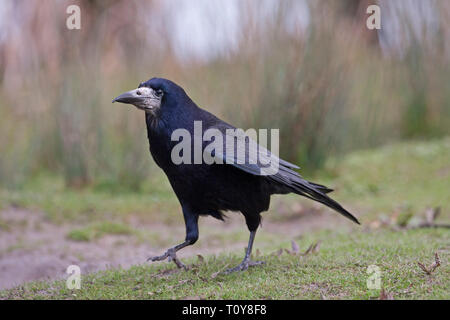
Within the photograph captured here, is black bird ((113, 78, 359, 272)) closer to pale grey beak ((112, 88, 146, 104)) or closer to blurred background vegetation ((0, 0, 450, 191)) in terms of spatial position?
pale grey beak ((112, 88, 146, 104))

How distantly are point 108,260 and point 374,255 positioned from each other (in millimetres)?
2390

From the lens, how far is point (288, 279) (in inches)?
133

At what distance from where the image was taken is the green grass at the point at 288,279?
3.07 metres

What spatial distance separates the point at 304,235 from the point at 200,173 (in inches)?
92.9

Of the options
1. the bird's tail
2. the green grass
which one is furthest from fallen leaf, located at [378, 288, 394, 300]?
the bird's tail

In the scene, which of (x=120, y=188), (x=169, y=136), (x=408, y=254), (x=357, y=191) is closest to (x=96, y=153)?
(x=120, y=188)

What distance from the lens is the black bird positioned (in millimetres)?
3521

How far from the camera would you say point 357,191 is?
7125 millimetres

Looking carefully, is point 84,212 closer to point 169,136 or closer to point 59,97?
point 59,97

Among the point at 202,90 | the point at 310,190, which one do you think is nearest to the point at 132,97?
the point at 310,190

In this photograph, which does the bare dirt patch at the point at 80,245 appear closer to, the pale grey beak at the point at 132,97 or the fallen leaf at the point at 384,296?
the pale grey beak at the point at 132,97

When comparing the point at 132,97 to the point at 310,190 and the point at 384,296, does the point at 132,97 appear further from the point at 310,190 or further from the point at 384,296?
the point at 384,296

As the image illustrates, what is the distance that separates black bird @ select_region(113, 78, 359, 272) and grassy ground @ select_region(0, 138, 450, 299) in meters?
0.37

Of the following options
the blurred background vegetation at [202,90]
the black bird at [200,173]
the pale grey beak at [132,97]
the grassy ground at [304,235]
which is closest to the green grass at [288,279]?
the grassy ground at [304,235]
